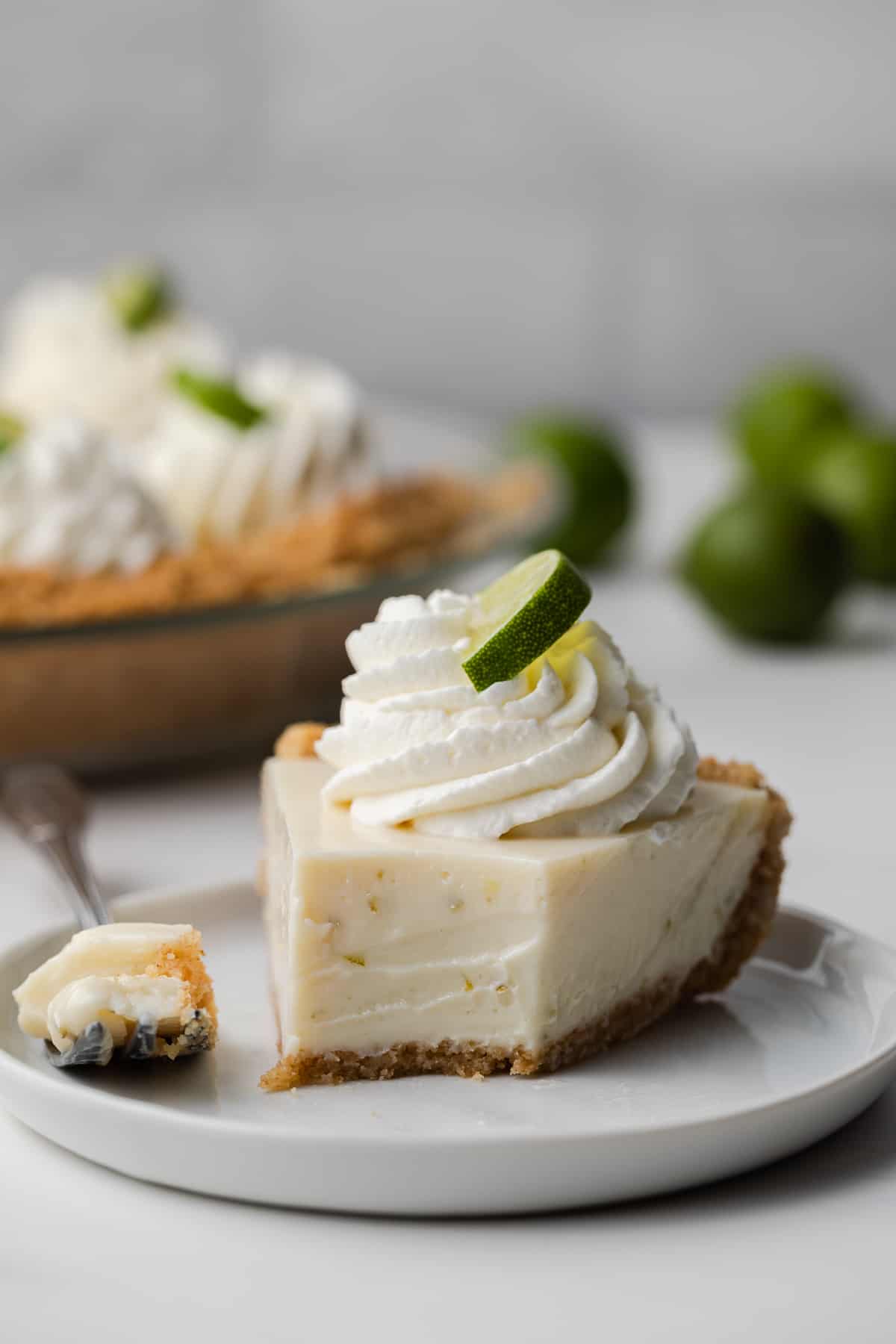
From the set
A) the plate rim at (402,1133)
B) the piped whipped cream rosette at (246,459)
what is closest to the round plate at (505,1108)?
the plate rim at (402,1133)

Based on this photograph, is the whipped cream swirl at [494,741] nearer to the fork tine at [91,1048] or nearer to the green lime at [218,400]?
the fork tine at [91,1048]

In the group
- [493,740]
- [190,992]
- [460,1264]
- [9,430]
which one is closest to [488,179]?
[9,430]

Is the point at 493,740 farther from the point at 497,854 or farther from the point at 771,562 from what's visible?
the point at 771,562

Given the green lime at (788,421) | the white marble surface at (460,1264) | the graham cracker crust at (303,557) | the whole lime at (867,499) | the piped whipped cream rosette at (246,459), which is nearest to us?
the white marble surface at (460,1264)

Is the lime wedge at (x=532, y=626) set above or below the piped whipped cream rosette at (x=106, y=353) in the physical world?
above

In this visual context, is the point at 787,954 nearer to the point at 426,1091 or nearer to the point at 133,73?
the point at 426,1091

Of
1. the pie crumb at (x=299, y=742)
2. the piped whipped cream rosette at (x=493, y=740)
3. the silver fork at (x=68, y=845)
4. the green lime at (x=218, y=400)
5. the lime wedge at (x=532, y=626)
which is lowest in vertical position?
the silver fork at (x=68, y=845)
